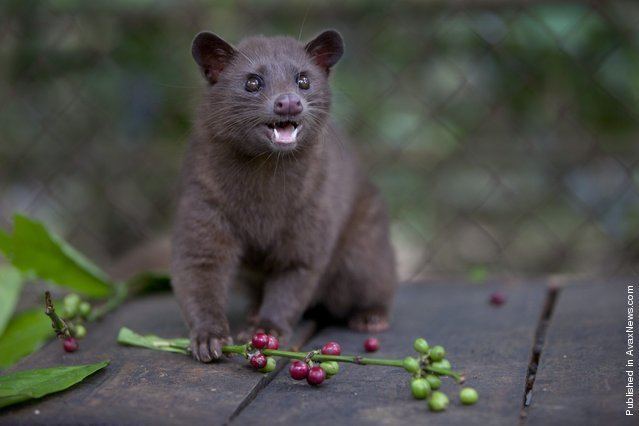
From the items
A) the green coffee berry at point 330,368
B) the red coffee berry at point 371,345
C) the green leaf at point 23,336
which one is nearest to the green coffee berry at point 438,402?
the green coffee berry at point 330,368

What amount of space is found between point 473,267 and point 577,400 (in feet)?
8.60

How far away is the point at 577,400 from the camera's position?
8.03 feet

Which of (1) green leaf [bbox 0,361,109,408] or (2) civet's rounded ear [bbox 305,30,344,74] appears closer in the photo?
(1) green leaf [bbox 0,361,109,408]

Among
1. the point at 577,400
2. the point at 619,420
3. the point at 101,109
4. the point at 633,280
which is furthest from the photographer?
the point at 101,109

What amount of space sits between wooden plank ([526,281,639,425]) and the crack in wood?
2cm

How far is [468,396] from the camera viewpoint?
7.84 feet

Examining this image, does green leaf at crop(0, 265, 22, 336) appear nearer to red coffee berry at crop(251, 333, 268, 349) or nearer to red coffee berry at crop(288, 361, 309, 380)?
red coffee berry at crop(251, 333, 268, 349)

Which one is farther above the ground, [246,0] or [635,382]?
[246,0]

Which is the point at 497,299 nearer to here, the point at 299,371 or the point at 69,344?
the point at 299,371

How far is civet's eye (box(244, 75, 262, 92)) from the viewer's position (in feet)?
10.2

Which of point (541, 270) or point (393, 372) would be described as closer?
point (393, 372)

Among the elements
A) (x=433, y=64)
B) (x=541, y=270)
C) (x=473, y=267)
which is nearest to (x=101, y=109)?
(x=433, y=64)

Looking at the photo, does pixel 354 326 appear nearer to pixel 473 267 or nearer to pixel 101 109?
pixel 473 267

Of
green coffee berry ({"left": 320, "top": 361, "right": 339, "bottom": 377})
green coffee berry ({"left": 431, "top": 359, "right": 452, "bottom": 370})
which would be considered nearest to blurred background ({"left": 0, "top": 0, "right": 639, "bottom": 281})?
green coffee berry ({"left": 320, "top": 361, "right": 339, "bottom": 377})
